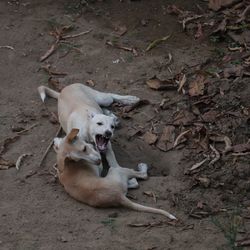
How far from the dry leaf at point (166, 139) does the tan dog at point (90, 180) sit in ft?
1.62

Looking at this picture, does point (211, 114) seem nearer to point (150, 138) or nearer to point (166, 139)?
point (166, 139)

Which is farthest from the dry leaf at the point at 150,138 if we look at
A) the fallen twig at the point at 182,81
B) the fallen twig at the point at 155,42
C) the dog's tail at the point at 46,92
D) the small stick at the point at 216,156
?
the fallen twig at the point at 155,42

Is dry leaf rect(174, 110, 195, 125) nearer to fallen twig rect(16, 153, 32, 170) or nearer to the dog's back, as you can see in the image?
the dog's back

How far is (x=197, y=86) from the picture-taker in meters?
8.69

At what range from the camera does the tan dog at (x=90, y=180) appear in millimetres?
6809

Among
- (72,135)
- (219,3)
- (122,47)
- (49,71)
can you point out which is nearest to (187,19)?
(219,3)

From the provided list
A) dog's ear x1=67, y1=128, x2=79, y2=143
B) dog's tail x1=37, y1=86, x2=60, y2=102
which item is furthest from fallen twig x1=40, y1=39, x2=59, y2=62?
dog's ear x1=67, y1=128, x2=79, y2=143

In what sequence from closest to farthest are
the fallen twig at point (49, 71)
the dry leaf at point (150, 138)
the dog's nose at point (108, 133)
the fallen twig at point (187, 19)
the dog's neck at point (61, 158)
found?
the dog's neck at point (61, 158) < the dog's nose at point (108, 133) < the dry leaf at point (150, 138) < the fallen twig at point (49, 71) < the fallen twig at point (187, 19)

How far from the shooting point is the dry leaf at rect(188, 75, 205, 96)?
28.1ft

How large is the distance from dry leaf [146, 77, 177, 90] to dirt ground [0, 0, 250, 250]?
26 mm

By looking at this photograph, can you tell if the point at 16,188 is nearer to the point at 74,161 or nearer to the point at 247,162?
the point at 74,161

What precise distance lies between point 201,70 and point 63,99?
1749 mm

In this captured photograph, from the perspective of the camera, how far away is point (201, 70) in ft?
29.8

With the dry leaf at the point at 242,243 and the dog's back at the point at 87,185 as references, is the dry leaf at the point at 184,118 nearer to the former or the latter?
the dog's back at the point at 87,185
